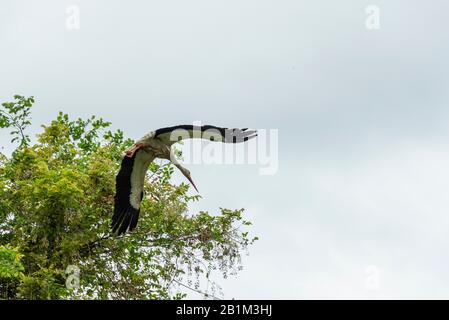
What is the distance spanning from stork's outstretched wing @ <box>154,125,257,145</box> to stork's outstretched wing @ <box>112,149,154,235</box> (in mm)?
785

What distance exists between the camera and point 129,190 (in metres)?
A: 21.6

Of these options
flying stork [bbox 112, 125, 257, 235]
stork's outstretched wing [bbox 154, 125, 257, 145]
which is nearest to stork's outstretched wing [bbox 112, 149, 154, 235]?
flying stork [bbox 112, 125, 257, 235]

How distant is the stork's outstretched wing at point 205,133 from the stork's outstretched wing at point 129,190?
78 centimetres

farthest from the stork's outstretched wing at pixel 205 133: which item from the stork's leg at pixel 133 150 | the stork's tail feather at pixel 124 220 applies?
the stork's tail feather at pixel 124 220

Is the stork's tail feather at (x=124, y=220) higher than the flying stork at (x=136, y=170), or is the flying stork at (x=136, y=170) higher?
the flying stork at (x=136, y=170)

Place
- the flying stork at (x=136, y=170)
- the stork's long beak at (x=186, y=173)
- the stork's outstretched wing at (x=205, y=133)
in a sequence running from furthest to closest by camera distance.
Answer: the stork's long beak at (x=186, y=173) → the flying stork at (x=136, y=170) → the stork's outstretched wing at (x=205, y=133)

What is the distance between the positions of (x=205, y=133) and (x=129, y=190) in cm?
239

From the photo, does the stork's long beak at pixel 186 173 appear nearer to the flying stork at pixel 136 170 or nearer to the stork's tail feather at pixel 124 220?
the flying stork at pixel 136 170

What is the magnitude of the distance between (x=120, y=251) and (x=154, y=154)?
6.24 ft

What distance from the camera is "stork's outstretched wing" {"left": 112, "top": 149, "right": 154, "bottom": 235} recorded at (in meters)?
21.3

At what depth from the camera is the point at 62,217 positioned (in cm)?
2088

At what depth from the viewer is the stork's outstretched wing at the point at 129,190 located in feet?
69.9
